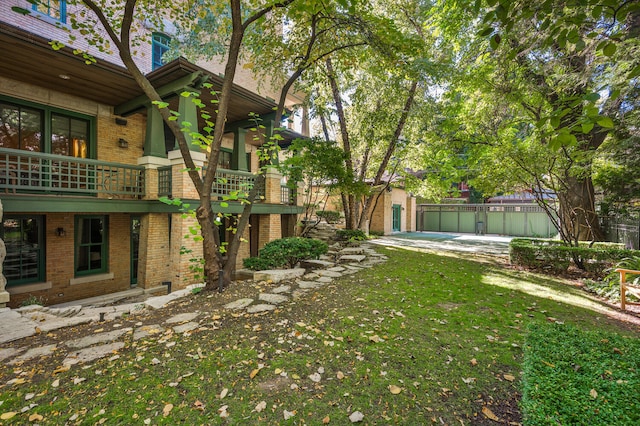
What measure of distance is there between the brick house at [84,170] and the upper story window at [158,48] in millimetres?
2631

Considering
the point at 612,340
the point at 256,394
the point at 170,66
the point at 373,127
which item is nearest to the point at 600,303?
the point at 612,340

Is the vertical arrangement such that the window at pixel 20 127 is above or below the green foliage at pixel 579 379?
above

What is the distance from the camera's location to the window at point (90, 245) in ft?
26.2

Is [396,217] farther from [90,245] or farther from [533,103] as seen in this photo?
[90,245]

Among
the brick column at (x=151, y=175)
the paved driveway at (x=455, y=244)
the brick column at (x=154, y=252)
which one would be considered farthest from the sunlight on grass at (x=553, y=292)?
the brick column at (x=151, y=175)

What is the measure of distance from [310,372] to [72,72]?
8.54 m

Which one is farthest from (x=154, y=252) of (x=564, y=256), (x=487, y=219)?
(x=487, y=219)

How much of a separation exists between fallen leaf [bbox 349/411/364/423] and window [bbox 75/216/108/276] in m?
9.01

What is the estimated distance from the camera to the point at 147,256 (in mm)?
7363

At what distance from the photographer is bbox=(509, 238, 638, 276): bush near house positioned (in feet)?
23.9

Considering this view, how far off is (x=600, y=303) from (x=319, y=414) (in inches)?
248

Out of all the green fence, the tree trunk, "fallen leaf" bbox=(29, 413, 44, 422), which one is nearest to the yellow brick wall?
"fallen leaf" bbox=(29, 413, 44, 422)

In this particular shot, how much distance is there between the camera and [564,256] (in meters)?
7.89

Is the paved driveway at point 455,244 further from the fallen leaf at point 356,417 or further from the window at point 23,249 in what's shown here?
the window at point 23,249
